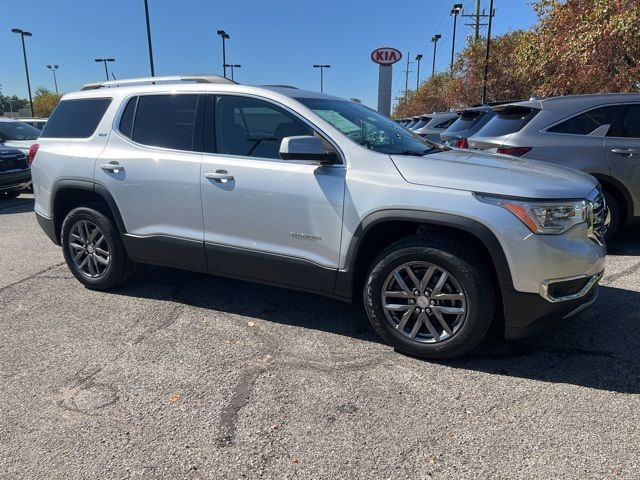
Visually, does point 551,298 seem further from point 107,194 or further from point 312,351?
point 107,194

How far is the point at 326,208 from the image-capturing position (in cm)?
353

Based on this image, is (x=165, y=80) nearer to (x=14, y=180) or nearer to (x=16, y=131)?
(x=14, y=180)

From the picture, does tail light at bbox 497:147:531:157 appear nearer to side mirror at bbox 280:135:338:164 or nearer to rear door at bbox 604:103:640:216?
rear door at bbox 604:103:640:216

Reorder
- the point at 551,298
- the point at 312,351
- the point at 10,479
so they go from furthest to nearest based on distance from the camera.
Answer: the point at 312,351, the point at 551,298, the point at 10,479

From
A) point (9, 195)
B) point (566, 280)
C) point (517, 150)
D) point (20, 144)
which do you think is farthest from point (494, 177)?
point (9, 195)

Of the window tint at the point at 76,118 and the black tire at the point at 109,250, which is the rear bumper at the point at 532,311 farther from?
the window tint at the point at 76,118

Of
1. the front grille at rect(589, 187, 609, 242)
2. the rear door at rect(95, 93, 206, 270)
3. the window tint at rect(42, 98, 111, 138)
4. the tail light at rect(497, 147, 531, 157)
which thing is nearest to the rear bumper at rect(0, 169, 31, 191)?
the window tint at rect(42, 98, 111, 138)

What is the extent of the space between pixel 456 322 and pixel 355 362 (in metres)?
0.72

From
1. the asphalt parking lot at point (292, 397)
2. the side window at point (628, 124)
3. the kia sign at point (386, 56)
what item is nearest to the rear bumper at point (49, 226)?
the asphalt parking lot at point (292, 397)

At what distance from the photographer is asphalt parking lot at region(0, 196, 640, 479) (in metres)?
2.47

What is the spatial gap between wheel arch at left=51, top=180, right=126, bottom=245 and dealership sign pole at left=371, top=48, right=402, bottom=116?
27.6 feet

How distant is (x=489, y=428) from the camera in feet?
→ 8.87

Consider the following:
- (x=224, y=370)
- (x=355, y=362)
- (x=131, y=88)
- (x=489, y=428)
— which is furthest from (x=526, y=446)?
(x=131, y=88)

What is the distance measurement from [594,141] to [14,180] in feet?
35.2
